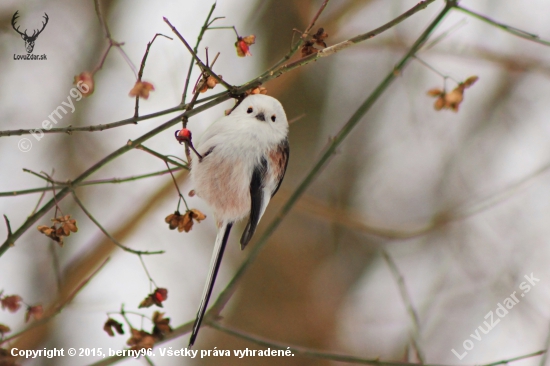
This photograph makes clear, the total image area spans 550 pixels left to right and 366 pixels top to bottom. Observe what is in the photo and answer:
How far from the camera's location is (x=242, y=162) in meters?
1.55

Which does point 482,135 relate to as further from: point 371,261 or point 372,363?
point 372,363

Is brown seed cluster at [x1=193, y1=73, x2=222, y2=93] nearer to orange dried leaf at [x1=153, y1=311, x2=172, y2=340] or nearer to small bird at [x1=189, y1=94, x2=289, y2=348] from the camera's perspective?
small bird at [x1=189, y1=94, x2=289, y2=348]

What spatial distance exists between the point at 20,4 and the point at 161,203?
4.66ft

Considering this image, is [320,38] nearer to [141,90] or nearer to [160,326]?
[141,90]

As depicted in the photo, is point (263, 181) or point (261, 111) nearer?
point (261, 111)

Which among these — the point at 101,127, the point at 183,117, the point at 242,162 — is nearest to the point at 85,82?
the point at 101,127

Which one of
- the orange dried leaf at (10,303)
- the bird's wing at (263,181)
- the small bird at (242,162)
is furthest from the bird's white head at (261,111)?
the orange dried leaf at (10,303)

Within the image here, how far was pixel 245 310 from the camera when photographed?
3.49m

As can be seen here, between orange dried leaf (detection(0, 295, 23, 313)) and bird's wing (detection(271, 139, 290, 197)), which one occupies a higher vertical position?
bird's wing (detection(271, 139, 290, 197))

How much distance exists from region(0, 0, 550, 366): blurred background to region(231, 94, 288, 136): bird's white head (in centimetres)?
103

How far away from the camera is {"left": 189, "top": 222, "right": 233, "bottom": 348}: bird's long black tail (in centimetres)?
127

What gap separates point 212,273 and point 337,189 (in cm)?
237

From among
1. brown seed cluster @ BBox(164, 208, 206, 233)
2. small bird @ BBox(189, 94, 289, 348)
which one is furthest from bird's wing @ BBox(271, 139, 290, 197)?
brown seed cluster @ BBox(164, 208, 206, 233)

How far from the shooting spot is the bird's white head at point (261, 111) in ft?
4.78
